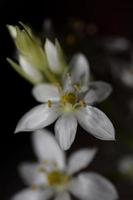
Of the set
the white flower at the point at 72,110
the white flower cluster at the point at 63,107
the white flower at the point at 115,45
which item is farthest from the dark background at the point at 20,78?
the white flower at the point at 72,110

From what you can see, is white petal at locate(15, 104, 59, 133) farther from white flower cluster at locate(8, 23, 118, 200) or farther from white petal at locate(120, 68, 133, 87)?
white petal at locate(120, 68, 133, 87)

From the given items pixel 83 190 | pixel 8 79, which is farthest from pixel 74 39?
pixel 8 79

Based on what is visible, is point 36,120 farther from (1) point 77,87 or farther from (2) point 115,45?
(2) point 115,45

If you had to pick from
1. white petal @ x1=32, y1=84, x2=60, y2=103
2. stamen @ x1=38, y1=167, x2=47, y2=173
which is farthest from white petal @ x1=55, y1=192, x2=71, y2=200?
white petal @ x1=32, y1=84, x2=60, y2=103

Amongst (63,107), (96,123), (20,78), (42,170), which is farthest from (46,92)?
(20,78)

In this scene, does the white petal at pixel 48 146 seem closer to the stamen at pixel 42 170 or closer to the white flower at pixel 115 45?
the stamen at pixel 42 170

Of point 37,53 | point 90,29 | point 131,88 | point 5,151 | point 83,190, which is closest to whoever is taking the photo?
point 37,53

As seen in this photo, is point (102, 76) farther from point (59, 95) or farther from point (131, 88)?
point (59, 95)
